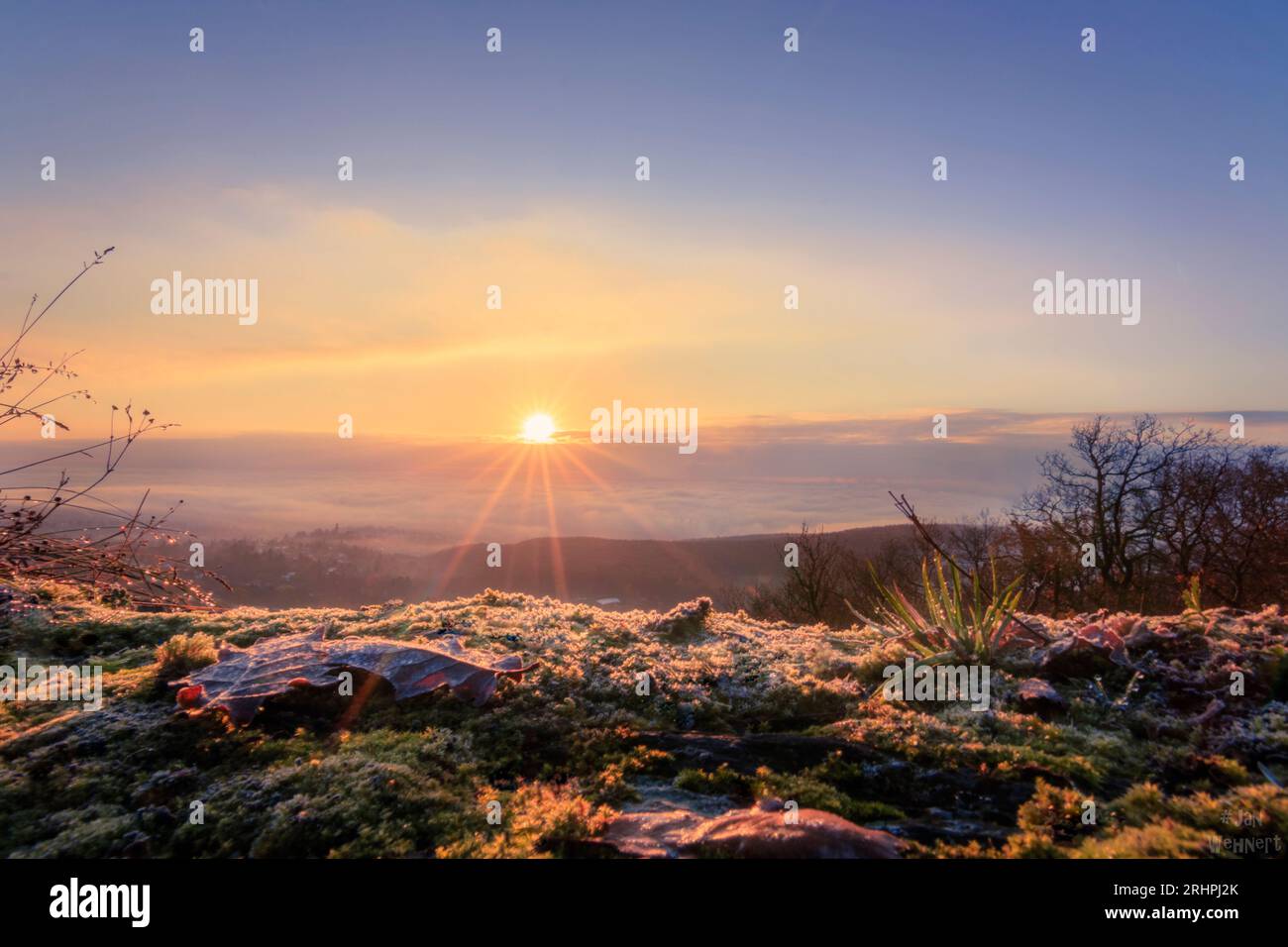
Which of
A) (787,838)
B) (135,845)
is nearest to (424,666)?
(135,845)

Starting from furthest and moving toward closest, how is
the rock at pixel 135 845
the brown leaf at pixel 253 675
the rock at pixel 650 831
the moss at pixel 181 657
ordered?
the moss at pixel 181 657, the brown leaf at pixel 253 675, the rock at pixel 135 845, the rock at pixel 650 831

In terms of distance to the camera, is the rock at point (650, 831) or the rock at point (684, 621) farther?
the rock at point (684, 621)

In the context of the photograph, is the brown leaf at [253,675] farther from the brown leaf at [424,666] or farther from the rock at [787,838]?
the rock at [787,838]

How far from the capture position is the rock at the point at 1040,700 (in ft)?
20.1

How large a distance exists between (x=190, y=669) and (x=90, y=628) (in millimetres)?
2678

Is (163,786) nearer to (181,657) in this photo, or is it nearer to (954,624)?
(181,657)

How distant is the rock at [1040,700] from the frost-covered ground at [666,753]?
0.7 inches

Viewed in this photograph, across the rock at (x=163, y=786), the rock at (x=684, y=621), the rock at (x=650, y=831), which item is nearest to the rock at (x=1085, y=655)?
the rock at (x=684, y=621)

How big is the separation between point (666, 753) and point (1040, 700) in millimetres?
3345

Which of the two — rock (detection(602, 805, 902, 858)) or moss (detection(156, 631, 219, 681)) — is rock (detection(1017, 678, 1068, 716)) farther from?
moss (detection(156, 631, 219, 681))

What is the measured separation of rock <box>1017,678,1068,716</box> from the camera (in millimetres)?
6141

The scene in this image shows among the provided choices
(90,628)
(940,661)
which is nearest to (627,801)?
(940,661)

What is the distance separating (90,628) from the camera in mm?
8250
